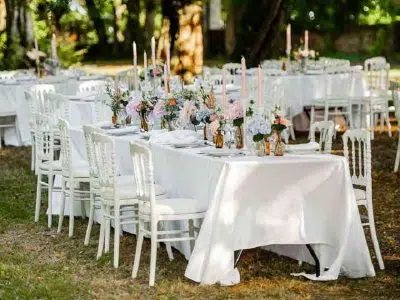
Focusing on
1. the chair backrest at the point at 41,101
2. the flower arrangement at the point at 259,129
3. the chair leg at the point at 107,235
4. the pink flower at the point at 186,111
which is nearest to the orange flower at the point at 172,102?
the pink flower at the point at 186,111

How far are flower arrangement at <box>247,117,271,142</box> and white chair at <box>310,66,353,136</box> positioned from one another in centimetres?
631

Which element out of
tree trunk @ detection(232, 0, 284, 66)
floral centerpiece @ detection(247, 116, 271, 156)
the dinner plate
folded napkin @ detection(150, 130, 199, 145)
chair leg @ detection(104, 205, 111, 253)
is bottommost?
chair leg @ detection(104, 205, 111, 253)

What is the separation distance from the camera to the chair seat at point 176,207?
6.77 m

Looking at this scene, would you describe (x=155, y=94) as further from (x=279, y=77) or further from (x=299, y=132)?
(x=299, y=132)

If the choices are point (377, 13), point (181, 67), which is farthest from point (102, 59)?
point (181, 67)

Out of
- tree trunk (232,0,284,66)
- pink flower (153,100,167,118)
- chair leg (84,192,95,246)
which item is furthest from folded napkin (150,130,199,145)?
tree trunk (232,0,284,66)

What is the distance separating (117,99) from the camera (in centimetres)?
888

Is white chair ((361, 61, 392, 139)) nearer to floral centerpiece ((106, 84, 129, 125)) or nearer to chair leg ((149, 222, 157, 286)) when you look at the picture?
floral centerpiece ((106, 84, 129, 125))

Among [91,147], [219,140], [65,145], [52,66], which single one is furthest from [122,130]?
[52,66]

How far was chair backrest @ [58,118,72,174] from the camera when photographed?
324 inches

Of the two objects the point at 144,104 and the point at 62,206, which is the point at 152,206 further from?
the point at 62,206

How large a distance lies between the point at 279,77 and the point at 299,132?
1101 millimetres

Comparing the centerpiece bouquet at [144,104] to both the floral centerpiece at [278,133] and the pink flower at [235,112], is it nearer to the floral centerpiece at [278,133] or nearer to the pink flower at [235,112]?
the pink flower at [235,112]

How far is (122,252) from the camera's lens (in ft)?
26.1
